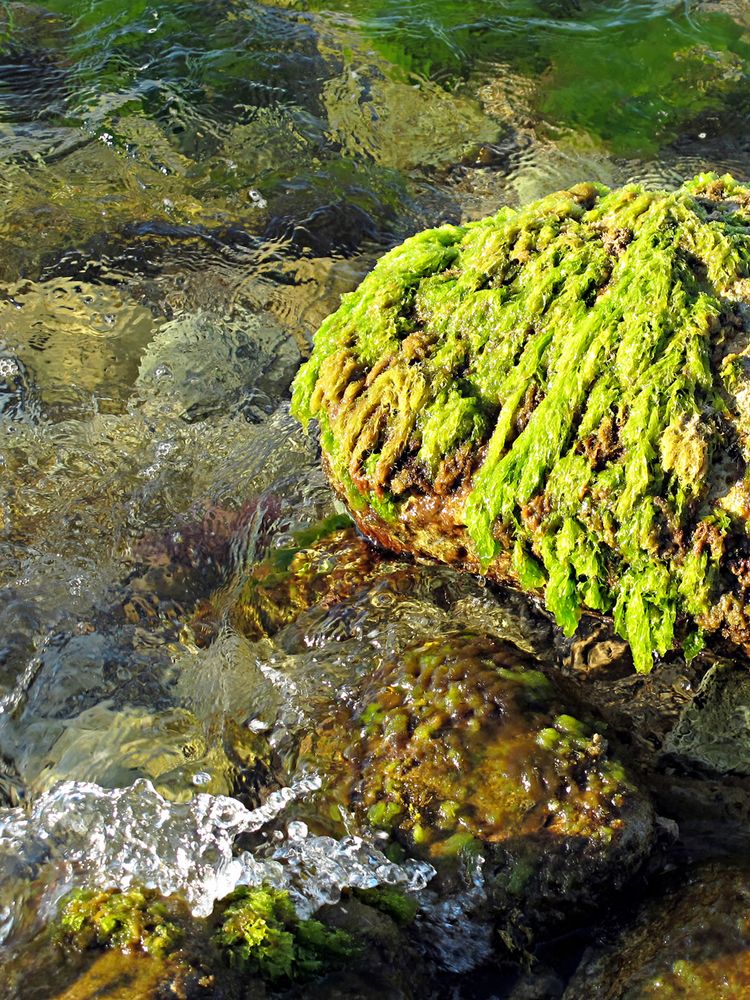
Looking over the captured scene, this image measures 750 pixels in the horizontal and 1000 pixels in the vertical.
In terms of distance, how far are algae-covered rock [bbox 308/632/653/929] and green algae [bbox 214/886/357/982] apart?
0.40 m

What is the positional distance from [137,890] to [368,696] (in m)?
1.13

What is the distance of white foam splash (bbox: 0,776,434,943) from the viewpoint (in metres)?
3.17

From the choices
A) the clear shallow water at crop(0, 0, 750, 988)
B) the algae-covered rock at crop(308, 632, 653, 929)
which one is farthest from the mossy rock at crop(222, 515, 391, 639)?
the algae-covered rock at crop(308, 632, 653, 929)

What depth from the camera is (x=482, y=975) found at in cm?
314

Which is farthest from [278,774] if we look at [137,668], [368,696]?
[137,668]

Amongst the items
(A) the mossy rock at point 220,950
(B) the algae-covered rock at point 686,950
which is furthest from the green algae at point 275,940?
(B) the algae-covered rock at point 686,950

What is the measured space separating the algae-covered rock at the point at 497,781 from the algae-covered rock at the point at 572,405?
410mm

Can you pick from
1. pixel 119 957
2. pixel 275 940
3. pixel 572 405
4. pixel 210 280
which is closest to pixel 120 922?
pixel 119 957

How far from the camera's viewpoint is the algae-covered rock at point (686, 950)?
2.81 m

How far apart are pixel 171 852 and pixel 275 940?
0.57 meters

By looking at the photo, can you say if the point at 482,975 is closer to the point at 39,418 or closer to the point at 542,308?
the point at 542,308

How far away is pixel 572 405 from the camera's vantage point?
3.34 metres

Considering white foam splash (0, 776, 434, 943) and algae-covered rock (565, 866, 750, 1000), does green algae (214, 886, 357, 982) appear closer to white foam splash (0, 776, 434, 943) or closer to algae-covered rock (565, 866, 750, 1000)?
white foam splash (0, 776, 434, 943)

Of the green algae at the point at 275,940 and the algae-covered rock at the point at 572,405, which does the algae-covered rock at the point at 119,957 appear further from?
the algae-covered rock at the point at 572,405
